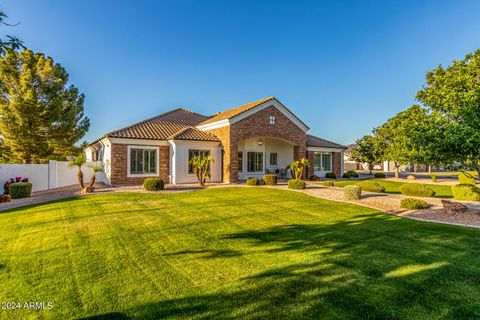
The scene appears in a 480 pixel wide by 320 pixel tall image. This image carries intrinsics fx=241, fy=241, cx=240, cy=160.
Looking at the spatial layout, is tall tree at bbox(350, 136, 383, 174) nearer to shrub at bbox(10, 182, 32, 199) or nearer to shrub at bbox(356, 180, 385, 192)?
shrub at bbox(356, 180, 385, 192)

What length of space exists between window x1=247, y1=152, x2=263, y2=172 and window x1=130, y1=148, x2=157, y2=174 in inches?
353

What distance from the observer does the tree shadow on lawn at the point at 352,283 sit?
352 centimetres

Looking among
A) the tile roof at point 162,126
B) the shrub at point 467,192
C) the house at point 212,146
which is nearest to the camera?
the shrub at point 467,192

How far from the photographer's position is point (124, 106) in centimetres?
2270

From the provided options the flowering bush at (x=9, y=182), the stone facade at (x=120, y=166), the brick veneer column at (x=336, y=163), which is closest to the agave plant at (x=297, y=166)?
the brick veneer column at (x=336, y=163)

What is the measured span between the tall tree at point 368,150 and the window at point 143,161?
30076 millimetres

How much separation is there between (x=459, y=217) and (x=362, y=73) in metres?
17.0

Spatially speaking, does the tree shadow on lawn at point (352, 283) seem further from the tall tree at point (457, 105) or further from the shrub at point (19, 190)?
the shrub at point (19, 190)

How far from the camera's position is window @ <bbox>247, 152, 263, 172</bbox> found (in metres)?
23.9

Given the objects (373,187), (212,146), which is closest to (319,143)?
(373,187)

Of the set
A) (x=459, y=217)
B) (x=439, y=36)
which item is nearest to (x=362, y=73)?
(x=439, y=36)

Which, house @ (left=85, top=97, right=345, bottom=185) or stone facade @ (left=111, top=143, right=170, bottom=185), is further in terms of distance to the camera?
house @ (left=85, top=97, right=345, bottom=185)

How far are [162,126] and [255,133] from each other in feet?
28.8

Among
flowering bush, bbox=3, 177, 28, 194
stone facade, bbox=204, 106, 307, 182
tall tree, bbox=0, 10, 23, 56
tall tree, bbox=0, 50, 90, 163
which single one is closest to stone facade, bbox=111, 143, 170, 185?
flowering bush, bbox=3, 177, 28, 194
